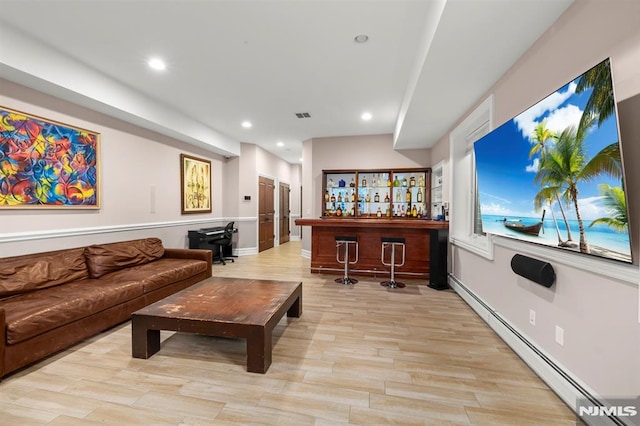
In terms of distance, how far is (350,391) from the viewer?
191cm

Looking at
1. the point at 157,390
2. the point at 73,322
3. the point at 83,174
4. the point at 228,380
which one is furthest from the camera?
the point at 83,174

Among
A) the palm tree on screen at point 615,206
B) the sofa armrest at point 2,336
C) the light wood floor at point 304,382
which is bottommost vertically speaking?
the light wood floor at point 304,382

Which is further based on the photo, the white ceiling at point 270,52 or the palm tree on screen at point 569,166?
the white ceiling at point 270,52

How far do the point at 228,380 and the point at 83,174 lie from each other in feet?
11.3

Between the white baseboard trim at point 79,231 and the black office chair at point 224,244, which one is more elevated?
the white baseboard trim at point 79,231

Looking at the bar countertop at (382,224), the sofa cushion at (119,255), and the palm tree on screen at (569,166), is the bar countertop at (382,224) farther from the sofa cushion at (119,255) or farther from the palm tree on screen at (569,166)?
the palm tree on screen at (569,166)

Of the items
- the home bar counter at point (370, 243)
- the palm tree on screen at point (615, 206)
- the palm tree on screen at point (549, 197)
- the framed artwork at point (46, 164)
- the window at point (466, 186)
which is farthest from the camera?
the home bar counter at point (370, 243)

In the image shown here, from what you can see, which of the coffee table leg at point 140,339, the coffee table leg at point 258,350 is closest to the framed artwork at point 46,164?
the coffee table leg at point 140,339

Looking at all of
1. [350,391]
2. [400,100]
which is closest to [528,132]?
[350,391]

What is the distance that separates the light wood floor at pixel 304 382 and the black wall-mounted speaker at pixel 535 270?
0.77 meters

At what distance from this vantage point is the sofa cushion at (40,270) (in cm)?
258

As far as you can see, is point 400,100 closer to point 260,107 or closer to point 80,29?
point 260,107

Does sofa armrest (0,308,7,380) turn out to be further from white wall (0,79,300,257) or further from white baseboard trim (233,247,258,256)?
white baseboard trim (233,247,258,256)

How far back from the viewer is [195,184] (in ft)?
19.7
